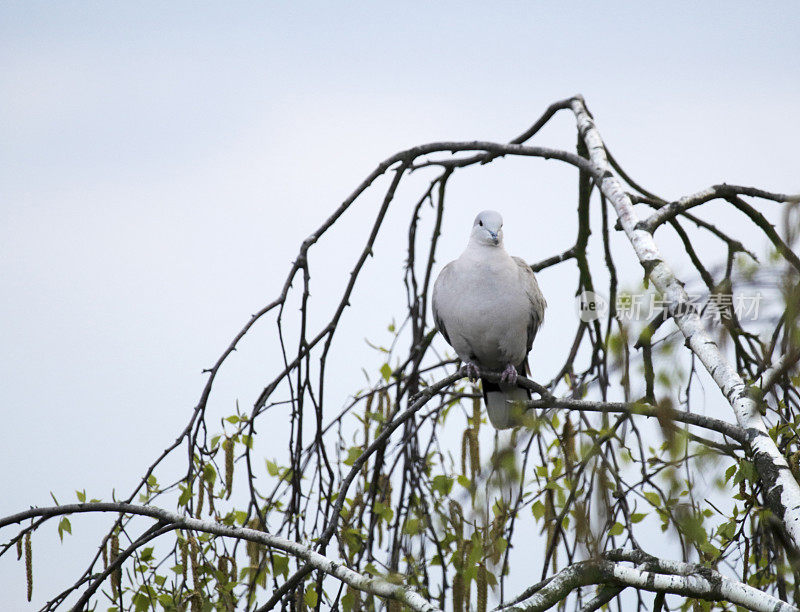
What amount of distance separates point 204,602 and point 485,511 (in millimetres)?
1565

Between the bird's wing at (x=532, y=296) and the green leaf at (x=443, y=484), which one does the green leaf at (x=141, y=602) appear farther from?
the bird's wing at (x=532, y=296)

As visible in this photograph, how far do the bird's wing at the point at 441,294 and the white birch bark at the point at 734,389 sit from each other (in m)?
1.22

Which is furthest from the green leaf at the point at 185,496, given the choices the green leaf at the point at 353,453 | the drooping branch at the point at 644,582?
the drooping branch at the point at 644,582

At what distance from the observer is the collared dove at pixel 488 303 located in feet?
11.7

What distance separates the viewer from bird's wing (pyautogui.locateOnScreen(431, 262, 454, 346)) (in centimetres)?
367

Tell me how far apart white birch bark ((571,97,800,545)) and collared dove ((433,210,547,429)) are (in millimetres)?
1058

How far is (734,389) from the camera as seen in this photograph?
1.88 m

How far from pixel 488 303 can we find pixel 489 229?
0.33m

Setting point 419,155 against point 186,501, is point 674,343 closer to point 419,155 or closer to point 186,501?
point 186,501

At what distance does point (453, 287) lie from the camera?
11.9 feet

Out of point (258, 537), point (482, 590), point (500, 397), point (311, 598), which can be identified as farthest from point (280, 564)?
point (500, 397)

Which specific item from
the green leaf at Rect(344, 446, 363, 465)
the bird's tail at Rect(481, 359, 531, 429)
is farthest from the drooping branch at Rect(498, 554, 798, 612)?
the bird's tail at Rect(481, 359, 531, 429)

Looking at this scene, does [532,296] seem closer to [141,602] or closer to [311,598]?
[311,598]

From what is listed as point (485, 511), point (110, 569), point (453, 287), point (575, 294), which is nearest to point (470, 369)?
point (453, 287)
